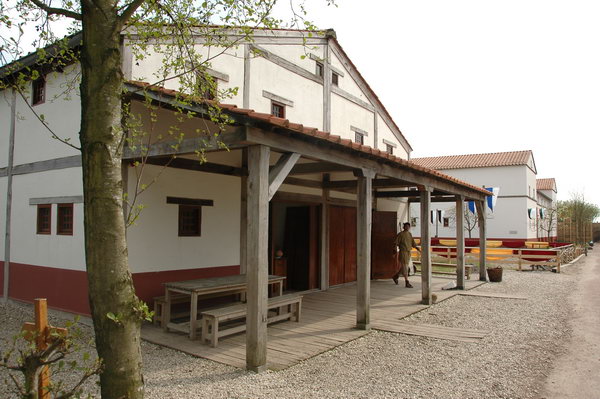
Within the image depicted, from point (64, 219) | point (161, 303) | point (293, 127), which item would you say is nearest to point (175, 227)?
point (161, 303)

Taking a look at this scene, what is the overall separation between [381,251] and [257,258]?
885 cm

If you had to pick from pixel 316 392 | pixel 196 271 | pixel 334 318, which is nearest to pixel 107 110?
pixel 316 392

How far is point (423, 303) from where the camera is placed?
30.8 ft

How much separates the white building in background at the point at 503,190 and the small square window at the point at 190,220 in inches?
1033

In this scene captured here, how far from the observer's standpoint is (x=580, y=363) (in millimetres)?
5586

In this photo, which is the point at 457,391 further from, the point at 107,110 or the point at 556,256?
the point at 556,256

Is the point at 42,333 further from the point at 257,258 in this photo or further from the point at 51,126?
the point at 51,126

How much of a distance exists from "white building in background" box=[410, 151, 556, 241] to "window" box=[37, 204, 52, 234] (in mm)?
27357

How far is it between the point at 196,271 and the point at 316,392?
4019 mm

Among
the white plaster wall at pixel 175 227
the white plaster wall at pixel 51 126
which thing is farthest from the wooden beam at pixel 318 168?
the white plaster wall at pixel 51 126

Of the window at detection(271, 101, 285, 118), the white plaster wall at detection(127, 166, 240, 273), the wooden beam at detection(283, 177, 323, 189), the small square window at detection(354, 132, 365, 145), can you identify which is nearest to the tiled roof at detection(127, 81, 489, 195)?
the white plaster wall at detection(127, 166, 240, 273)

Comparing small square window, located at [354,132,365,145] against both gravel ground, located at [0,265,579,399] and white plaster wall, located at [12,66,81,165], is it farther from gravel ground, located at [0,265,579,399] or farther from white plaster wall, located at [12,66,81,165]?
white plaster wall, located at [12,66,81,165]

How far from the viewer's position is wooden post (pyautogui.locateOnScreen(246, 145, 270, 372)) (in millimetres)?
4934

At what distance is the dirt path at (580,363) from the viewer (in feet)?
15.1
